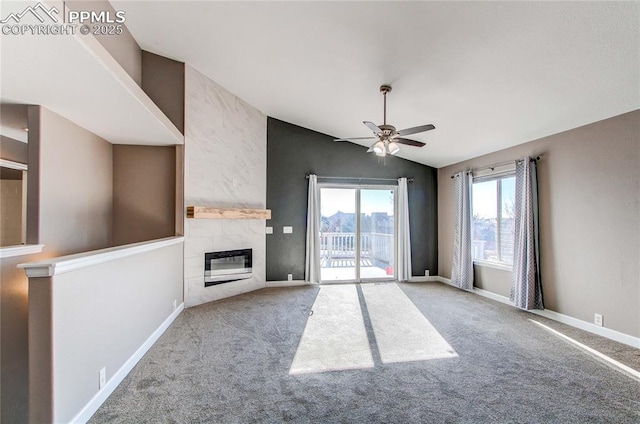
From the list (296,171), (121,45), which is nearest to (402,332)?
(296,171)

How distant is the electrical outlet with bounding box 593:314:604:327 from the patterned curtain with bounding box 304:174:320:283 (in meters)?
4.07

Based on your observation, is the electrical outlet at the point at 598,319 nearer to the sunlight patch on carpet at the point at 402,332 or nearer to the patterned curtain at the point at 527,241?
the patterned curtain at the point at 527,241

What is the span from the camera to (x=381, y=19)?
249 cm

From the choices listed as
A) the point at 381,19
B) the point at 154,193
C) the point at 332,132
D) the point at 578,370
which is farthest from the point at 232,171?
the point at 578,370

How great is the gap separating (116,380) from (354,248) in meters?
4.45

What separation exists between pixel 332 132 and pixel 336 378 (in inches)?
176

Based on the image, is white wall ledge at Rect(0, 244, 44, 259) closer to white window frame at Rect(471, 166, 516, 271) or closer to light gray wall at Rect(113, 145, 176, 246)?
light gray wall at Rect(113, 145, 176, 246)

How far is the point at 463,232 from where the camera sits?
17.5 feet

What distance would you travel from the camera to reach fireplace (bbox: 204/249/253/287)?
4.53m

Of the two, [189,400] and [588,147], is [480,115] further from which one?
[189,400]

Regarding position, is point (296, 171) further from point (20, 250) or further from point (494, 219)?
point (20, 250)

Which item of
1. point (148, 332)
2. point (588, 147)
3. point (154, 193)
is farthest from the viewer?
point (154, 193)

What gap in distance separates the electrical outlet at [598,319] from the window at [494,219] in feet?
4.32

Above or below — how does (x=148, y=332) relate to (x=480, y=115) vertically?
below
